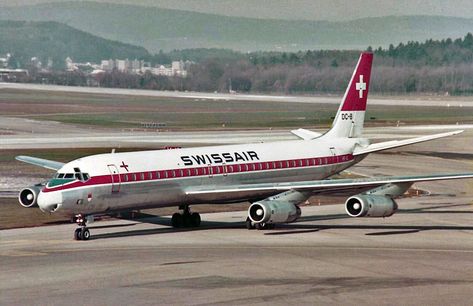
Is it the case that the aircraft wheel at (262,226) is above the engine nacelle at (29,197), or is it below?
below

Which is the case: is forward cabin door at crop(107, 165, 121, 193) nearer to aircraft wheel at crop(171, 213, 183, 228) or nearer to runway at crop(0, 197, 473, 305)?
runway at crop(0, 197, 473, 305)

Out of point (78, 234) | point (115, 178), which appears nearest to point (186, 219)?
point (115, 178)

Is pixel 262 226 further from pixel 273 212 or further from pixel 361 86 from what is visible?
pixel 361 86

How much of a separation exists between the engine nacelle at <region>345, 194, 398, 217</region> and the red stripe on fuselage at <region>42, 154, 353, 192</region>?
19.7 feet

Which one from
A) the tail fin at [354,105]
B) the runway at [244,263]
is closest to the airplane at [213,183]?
the runway at [244,263]

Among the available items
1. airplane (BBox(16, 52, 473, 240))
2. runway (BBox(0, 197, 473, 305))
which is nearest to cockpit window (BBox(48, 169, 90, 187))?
airplane (BBox(16, 52, 473, 240))

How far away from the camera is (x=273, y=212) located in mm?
48031

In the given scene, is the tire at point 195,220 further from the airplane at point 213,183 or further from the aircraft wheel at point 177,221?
the aircraft wheel at point 177,221

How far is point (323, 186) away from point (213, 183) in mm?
5780

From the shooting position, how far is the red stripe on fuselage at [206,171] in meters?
45.9

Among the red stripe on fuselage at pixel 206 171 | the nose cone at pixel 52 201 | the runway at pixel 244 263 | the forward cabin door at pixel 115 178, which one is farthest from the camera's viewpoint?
the forward cabin door at pixel 115 178

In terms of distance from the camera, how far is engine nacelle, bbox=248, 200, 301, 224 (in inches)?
1891

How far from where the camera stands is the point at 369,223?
176 feet

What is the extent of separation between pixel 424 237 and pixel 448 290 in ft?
43.7
